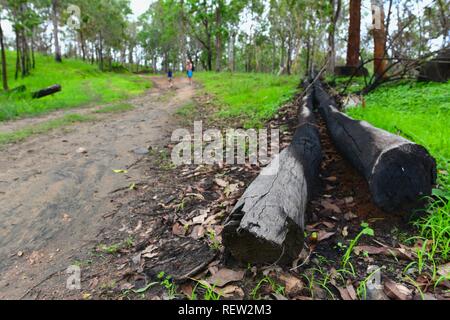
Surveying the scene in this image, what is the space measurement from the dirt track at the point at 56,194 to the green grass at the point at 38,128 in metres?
0.37

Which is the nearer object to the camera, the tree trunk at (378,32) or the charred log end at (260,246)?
the charred log end at (260,246)

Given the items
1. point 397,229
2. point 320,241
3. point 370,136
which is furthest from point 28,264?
point 370,136

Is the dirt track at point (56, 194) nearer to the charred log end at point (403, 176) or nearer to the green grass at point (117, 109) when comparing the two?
the charred log end at point (403, 176)

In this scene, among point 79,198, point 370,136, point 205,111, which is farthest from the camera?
point 205,111

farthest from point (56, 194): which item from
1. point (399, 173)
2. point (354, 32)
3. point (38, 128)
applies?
point (354, 32)

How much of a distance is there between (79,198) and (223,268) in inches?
97.1

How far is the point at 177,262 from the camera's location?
7.87 ft

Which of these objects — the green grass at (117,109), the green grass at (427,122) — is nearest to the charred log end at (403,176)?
the green grass at (427,122)

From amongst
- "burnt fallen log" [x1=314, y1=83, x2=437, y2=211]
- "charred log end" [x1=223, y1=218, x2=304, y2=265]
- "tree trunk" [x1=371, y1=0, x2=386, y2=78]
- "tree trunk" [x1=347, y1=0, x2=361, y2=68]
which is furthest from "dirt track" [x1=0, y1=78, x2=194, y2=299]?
"tree trunk" [x1=347, y1=0, x2=361, y2=68]

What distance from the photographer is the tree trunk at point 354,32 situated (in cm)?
1072

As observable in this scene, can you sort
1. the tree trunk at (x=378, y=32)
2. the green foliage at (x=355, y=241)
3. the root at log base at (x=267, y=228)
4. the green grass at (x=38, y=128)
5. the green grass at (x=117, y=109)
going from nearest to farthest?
the root at log base at (x=267, y=228) < the green foliage at (x=355, y=241) < the green grass at (x=38, y=128) < the tree trunk at (x=378, y=32) < the green grass at (x=117, y=109)

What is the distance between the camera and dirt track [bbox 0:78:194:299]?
2.67 m

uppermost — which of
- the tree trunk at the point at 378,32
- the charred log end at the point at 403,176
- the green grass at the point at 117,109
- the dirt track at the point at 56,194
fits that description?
the tree trunk at the point at 378,32

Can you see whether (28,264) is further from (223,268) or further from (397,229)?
(397,229)
